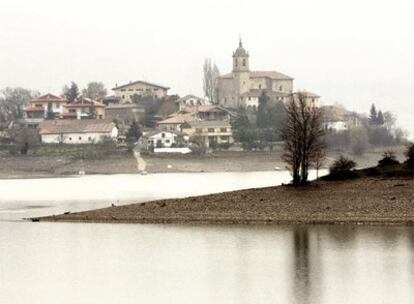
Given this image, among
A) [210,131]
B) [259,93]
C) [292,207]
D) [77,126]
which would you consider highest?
[259,93]

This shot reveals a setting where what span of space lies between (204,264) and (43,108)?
127665 millimetres

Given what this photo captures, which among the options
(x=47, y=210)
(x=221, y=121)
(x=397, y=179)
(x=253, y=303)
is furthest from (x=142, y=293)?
(x=221, y=121)

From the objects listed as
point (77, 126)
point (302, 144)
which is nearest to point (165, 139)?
point (77, 126)

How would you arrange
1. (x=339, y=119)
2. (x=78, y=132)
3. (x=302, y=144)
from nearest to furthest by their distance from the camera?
(x=302, y=144)
(x=78, y=132)
(x=339, y=119)

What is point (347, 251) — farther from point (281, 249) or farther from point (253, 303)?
point (253, 303)

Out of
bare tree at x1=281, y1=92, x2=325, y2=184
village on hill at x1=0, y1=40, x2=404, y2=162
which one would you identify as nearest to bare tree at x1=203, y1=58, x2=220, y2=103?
village on hill at x1=0, y1=40, x2=404, y2=162

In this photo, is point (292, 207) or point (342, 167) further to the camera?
point (342, 167)

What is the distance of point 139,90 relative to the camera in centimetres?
17512

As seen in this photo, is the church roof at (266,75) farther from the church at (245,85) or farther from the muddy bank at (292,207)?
the muddy bank at (292,207)

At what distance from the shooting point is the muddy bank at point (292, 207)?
4359cm

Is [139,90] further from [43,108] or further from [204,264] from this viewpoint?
[204,264]

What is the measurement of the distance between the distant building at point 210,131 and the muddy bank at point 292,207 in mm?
90399

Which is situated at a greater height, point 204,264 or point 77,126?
point 77,126

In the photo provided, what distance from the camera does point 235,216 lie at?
45094mm
